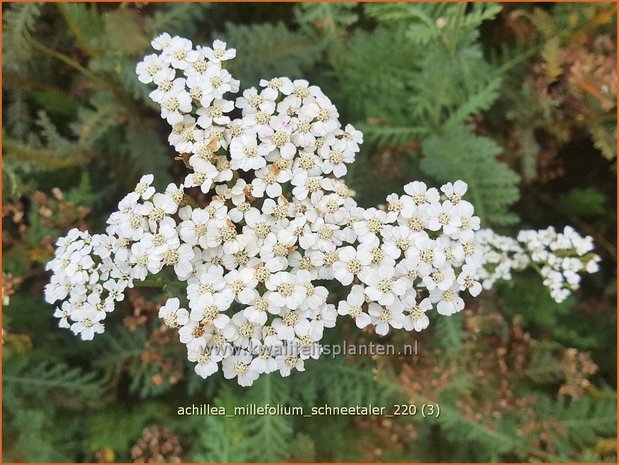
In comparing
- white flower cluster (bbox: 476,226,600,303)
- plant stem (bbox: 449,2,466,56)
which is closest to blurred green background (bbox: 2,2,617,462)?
plant stem (bbox: 449,2,466,56)

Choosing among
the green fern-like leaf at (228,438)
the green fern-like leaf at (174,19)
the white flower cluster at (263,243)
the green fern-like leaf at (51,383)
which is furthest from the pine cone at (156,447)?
the green fern-like leaf at (174,19)

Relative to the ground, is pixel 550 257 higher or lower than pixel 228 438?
higher

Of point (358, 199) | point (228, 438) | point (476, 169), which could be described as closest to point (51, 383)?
point (228, 438)

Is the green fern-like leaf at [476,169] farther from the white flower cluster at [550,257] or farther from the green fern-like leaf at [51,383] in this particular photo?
the green fern-like leaf at [51,383]

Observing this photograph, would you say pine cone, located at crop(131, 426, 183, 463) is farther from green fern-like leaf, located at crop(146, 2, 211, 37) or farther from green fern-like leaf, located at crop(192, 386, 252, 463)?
green fern-like leaf, located at crop(146, 2, 211, 37)

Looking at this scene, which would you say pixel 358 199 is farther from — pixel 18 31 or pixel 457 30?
pixel 18 31

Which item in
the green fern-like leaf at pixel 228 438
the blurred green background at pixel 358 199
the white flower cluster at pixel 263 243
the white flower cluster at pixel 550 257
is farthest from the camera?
the blurred green background at pixel 358 199
